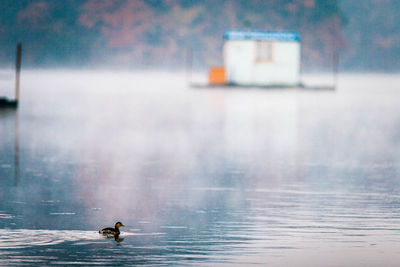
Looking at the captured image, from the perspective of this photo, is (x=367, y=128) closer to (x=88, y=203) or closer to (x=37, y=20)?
(x=88, y=203)

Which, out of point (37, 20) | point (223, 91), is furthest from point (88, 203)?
point (37, 20)

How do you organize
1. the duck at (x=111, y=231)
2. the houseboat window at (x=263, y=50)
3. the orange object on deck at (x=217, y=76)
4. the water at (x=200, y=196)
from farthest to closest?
the orange object on deck at (x=217, y=76) → the houseboat window at (x=263, y=50) → the duck at (x=111, y=231) → the water at (x=200, y=196)

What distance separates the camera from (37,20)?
149250 millimetres

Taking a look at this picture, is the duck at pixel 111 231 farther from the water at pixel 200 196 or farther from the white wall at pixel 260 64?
Answer: the white wall at pixel 260 64

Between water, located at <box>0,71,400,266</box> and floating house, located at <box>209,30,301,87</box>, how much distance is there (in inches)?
1372

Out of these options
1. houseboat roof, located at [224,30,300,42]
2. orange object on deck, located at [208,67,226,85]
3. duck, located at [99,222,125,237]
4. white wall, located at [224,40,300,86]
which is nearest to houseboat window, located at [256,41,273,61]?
white wall, located at [224,40,300,86]

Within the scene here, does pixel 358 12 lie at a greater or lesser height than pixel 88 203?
greater

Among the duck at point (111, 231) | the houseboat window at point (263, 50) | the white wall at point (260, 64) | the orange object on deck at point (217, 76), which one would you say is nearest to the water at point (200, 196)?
the duck at point (111, 231)

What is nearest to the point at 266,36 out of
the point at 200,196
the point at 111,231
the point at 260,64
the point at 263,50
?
the point at 263,50

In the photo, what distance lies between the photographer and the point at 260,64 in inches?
2522

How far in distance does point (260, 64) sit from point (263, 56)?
2.16ft

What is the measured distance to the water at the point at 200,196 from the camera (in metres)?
9.05

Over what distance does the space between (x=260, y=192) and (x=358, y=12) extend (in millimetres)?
168358

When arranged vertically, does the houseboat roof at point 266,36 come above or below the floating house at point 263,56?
above
